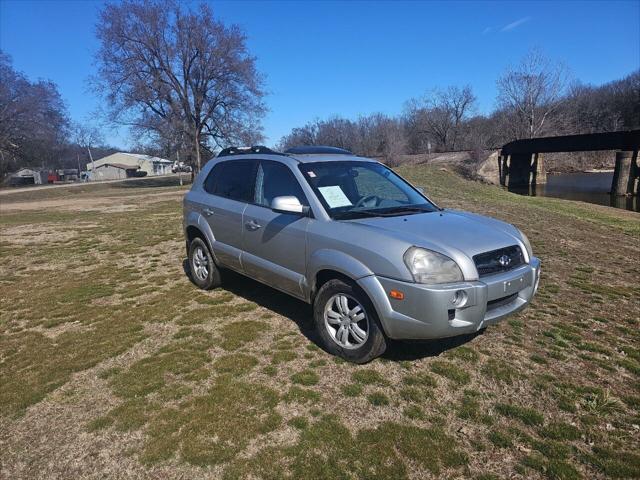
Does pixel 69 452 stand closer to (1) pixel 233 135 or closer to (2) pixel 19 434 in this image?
(2) pixel 19 434

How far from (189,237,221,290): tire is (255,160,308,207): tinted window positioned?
1.40 m

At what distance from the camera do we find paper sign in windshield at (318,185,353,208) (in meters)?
4.14

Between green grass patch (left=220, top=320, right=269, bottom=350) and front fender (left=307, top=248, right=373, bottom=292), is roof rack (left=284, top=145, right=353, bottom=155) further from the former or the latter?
green grass patch (left=220, top=320, right=269, bottom=350)

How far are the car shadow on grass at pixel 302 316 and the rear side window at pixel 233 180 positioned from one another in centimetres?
119

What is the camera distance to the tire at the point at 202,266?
5.75 meters

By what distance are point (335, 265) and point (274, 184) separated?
1.43 metres

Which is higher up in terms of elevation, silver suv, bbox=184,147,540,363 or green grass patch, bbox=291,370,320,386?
silver suv, bbox=184,147,540,363

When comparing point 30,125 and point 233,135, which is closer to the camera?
point 233,135

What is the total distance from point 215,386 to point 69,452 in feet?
3.48

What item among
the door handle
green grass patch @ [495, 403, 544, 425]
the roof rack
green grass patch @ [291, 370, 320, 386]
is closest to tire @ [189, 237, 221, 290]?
the door handle

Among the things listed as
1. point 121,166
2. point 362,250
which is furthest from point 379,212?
point 121,166

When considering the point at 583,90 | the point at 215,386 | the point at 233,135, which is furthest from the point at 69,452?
the point at 583,90

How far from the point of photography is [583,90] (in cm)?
9362

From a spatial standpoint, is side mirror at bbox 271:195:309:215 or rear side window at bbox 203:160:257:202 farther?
rear side window at bbox 203:160:257:202
